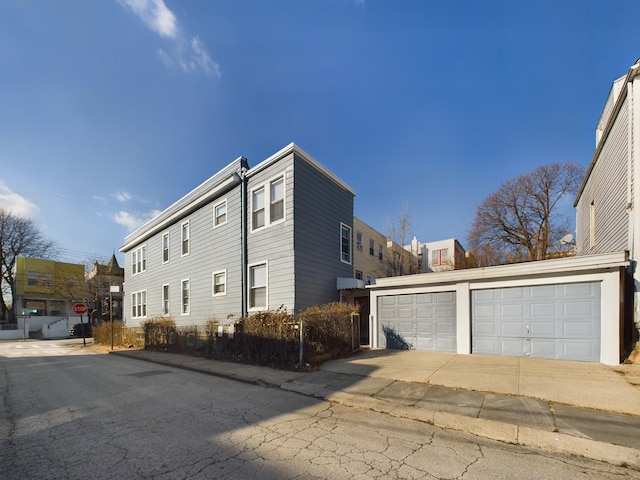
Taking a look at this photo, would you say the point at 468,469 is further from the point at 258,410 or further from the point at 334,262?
the point at 334,262

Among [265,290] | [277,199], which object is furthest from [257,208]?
[265,290]

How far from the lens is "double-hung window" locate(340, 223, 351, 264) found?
49.2 ft

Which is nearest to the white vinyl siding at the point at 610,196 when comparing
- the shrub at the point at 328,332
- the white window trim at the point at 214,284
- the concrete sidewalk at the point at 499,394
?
the concrete sidewalk at the point at 499,394

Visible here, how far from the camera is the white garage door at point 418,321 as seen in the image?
36.1 ft

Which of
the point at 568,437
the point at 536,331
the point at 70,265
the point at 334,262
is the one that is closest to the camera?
the point at 568,437

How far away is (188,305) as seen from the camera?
53.3 ft

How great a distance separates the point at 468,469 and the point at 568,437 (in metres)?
1.76

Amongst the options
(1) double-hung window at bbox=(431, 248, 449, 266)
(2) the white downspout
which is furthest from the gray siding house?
(1) double-hung window at bbox=(431, 248, 449, 266)

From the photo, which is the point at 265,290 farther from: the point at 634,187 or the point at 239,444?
the point at 634,187

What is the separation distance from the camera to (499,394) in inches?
243

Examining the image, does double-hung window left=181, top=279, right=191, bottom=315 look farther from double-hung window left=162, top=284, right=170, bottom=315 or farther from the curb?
the curb

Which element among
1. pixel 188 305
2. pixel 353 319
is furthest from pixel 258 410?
pixel 188 305

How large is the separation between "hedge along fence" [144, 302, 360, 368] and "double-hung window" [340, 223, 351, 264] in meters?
3.96

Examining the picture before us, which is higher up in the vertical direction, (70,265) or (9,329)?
(70,265)
